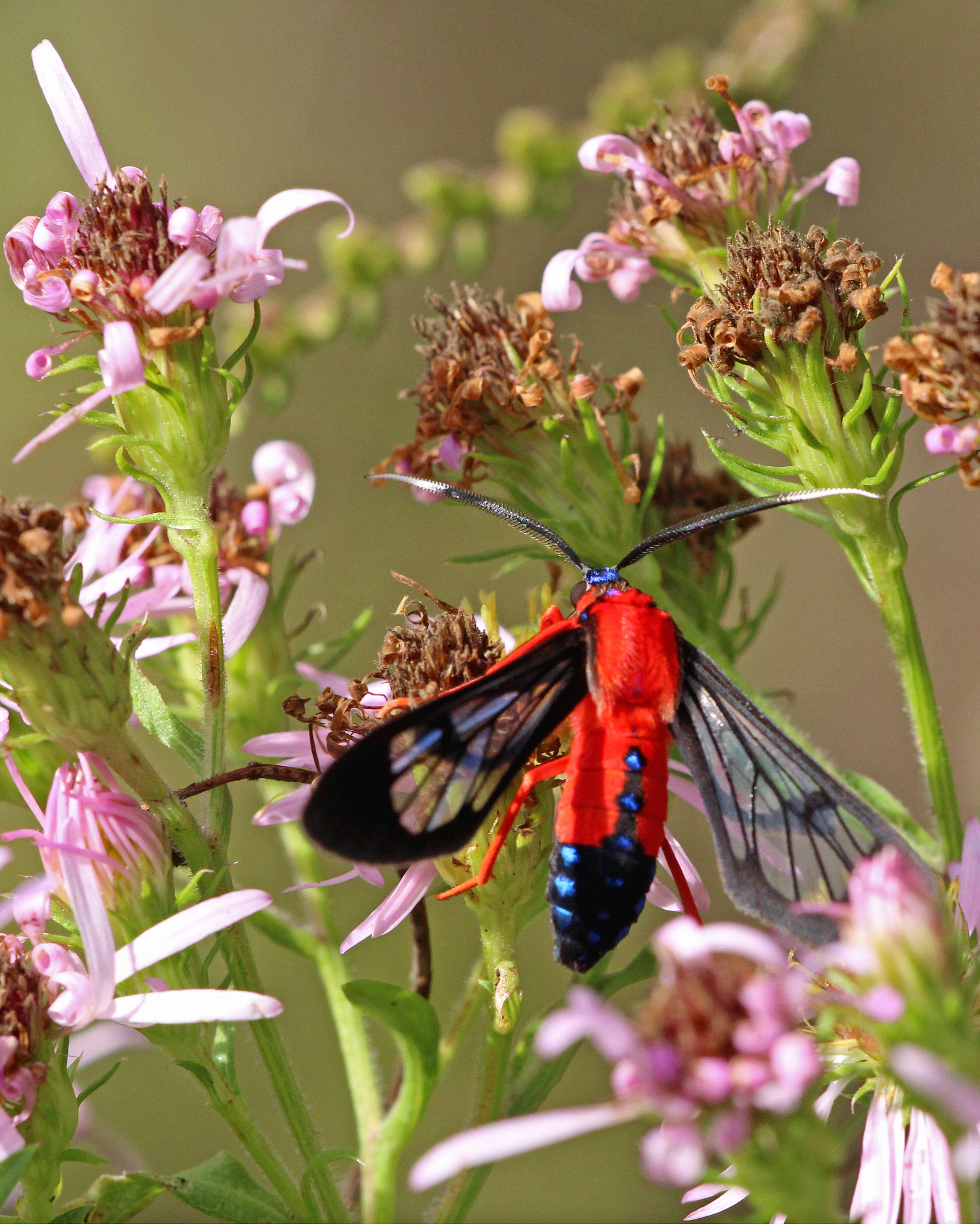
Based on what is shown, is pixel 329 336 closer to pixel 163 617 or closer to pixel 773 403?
pixel 163 617

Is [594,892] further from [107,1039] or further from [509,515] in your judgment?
[107,1039]

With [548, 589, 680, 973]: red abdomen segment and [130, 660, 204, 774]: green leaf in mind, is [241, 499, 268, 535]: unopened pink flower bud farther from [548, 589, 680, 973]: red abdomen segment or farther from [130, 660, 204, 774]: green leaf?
[548, 589, 680, 973]: red abdomen segment

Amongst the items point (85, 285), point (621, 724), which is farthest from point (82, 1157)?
point (85, 285)

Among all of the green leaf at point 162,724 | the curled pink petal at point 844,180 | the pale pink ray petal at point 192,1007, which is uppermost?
the curled pink petal at point 844,180

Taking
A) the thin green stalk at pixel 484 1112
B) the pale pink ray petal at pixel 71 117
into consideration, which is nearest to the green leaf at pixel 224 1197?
the thin green stalk at pixel 484 1112

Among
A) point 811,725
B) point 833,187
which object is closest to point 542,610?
point 833,187

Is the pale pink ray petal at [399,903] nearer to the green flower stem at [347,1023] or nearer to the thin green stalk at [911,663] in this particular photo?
the green flower stem at [347,1023]
